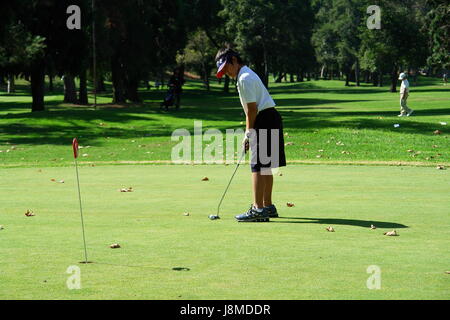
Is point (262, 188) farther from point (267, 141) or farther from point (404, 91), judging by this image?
point (404, 91)

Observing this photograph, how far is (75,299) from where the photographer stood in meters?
6.16

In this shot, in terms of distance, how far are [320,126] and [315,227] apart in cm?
2246

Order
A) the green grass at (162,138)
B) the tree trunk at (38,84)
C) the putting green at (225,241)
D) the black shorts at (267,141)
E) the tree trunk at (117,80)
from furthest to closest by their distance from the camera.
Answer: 1. the tree trunk at (117,80)
2. the tree trunk at (38,84)
3. the green grass at (162,138)
4. the black shorts at (267,141)
5. the putting green at (225,241)

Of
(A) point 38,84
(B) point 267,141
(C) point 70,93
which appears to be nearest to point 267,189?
(B) point 267,141

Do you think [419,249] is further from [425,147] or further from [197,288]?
[425,147]

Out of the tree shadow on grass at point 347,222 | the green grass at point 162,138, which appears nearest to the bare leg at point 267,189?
the tree shadow on grass at point 347,222

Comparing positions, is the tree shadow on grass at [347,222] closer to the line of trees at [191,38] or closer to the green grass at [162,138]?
the green grass at [162,138]

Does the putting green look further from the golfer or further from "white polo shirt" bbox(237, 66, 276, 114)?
"white polo shirt" bbox(237, 66, 276, 114)

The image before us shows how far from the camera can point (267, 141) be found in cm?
1087

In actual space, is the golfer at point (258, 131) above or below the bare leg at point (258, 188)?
above

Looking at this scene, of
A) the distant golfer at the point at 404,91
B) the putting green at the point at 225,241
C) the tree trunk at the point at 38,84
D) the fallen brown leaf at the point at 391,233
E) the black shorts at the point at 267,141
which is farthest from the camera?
the tree trunk at the point at 38,84

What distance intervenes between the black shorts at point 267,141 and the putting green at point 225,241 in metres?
0.80

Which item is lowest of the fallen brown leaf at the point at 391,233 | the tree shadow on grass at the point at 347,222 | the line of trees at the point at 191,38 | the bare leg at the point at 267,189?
the tree shadow on grass at the point at 347,222

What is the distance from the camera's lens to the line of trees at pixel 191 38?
46.8 meters
